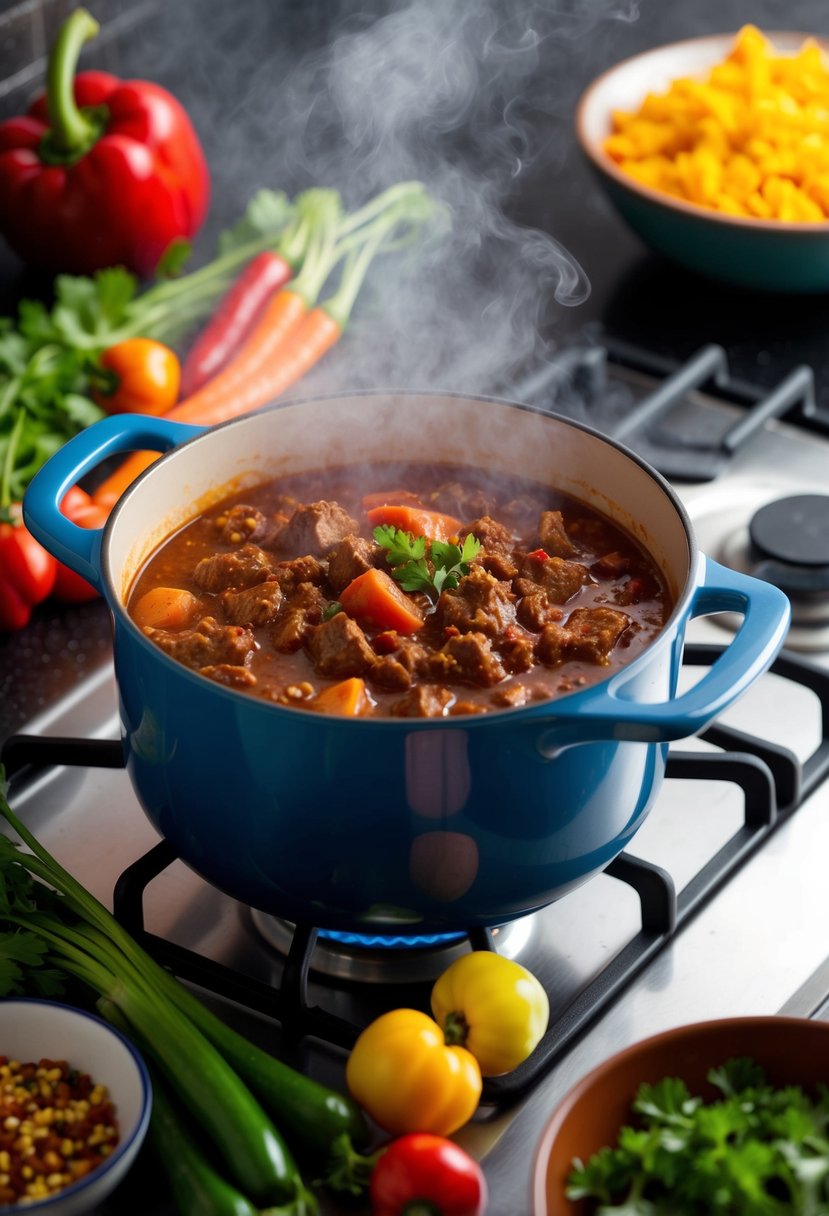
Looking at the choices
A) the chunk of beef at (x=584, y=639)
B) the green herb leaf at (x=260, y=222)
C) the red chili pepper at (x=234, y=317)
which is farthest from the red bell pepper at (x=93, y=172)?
the chunk of beef at (x=584, y=639)

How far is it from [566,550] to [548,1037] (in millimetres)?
629

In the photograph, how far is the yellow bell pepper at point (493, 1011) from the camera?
1426 millimetres

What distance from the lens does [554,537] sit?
185cm

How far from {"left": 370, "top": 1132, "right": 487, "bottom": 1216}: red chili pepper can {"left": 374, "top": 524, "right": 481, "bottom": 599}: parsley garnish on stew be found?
666 mm

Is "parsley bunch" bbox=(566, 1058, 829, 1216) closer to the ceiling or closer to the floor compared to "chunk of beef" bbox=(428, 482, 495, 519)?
closer to the floor

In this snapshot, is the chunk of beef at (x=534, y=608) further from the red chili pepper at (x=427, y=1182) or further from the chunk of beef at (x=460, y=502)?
the red chili pepper at (x=427, y=1182)

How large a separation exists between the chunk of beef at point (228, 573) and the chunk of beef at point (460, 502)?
28cm

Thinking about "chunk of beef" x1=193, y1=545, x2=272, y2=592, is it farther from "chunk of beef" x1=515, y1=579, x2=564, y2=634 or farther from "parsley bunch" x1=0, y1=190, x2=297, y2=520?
"parsley bunch" x1=0, y1=190, x2=297, y2=520

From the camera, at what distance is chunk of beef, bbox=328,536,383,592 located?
1.73m

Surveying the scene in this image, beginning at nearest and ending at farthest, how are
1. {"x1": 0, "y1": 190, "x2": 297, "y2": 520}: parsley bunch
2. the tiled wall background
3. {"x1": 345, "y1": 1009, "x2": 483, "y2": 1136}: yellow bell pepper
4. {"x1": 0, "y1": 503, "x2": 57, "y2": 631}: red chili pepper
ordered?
{"x1": 345, "y1": 1009, "x2": 483, "y2": 1136}: yellow bell pepper, {"x1": 0, "y1": 503, "x2": 57, "y2": 631}: red chili pepper, {"x1": 0, "y1": 190, "x2": 297, "y2": 520}: parsley bunch, the tiled wall background

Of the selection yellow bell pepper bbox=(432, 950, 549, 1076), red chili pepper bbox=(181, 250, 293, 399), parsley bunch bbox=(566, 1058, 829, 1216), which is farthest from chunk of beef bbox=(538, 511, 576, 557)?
red chili pepper bbox=(181, 250, 293, 399)

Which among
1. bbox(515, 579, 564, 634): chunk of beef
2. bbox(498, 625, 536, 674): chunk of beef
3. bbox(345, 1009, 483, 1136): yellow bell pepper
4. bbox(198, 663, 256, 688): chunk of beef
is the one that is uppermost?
bbox(198, 663, 256, 688): chunk of beef

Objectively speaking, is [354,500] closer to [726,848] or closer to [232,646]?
A: [232,646]

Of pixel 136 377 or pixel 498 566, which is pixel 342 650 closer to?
Result: pixel 498 566
